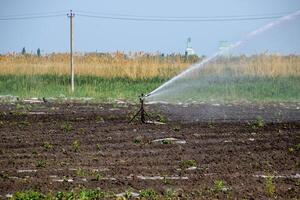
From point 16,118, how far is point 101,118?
210 cm

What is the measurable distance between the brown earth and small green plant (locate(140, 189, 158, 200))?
0.22 m

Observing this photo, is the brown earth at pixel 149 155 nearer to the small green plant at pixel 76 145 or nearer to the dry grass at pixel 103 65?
the small green plant at pixel 76 145

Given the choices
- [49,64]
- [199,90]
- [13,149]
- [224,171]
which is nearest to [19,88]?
[49,64]

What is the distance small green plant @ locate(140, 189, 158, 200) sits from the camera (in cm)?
693

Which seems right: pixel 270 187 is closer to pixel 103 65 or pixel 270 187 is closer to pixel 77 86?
pixel 77 86

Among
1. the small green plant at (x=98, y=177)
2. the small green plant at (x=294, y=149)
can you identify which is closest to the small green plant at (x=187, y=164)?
the small green plant at (x=98, y=177)

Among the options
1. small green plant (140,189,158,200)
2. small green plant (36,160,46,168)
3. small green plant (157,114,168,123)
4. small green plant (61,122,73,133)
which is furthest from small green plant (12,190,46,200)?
small green plant (157,114,168,123)

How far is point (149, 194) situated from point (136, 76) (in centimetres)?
2623

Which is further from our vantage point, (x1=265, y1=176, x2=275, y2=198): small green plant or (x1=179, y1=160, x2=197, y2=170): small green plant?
(x1=179, y1=160, x2=197, y2=170): small green plant

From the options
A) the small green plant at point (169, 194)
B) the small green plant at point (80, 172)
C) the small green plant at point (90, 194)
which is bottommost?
the small green plant at point (80, 172)

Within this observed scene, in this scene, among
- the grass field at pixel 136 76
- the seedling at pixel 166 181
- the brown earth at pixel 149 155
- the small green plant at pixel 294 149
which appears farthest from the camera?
the grass field at pixel 136 76

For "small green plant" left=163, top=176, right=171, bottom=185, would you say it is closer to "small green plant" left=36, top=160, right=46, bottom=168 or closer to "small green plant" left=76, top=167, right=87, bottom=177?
"small green plant" left=76, top=167, right=87, bottom=177

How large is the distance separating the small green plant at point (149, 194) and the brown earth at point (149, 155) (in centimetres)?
22

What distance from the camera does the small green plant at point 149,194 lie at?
6.93m
